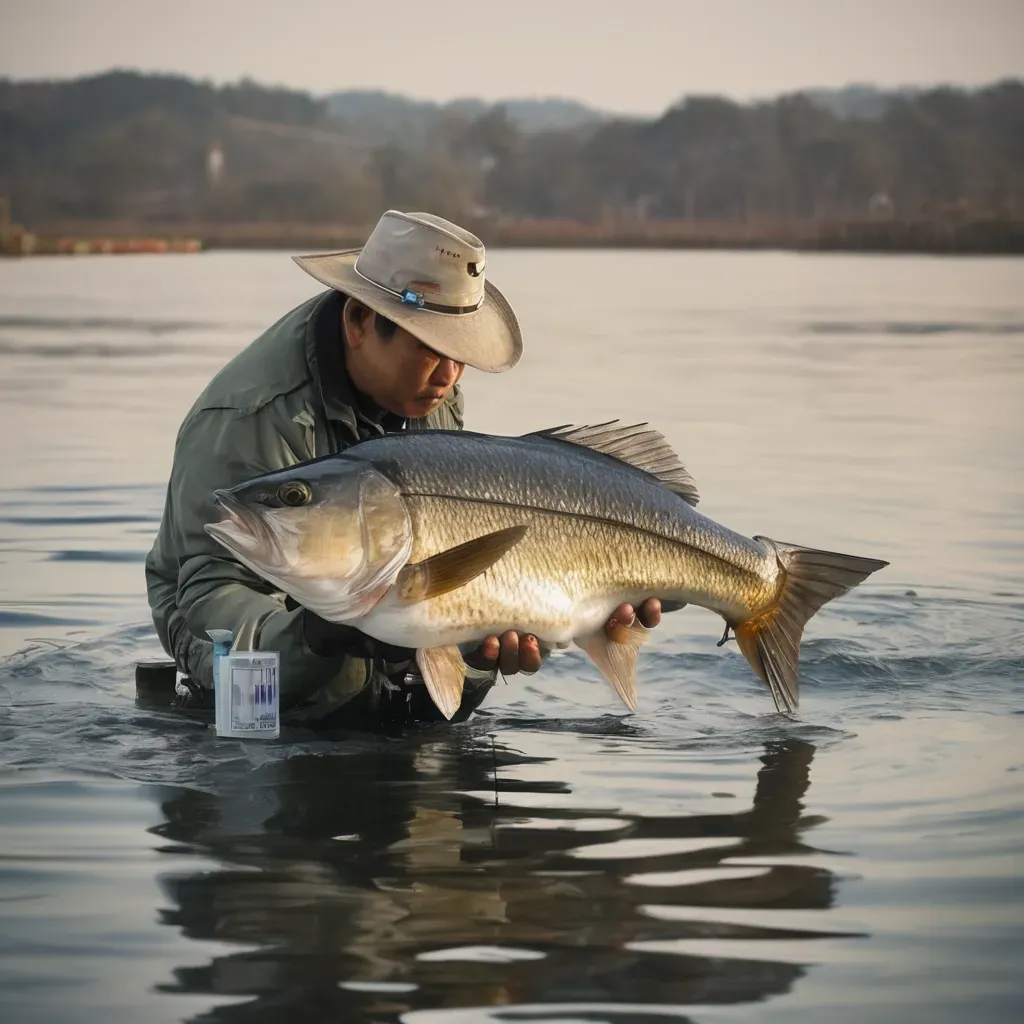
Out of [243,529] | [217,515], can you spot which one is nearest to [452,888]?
[243,529]

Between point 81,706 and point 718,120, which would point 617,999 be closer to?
point 81,706

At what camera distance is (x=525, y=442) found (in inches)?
237

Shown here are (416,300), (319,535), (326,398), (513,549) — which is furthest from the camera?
(326,398)

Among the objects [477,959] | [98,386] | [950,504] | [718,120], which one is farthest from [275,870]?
[718,120]

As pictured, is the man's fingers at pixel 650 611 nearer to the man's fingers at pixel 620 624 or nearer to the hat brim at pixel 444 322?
the man's fingers at pixel 620 624

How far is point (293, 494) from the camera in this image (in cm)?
548

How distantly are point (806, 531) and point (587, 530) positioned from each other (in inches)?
256

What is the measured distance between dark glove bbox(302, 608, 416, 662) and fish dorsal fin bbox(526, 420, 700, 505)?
0.77m

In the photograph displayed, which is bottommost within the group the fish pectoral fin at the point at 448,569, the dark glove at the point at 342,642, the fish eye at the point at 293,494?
the dark glove at the point at 342,642

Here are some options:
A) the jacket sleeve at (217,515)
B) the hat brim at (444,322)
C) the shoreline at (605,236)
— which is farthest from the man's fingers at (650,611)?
the shoreline at (605,236)

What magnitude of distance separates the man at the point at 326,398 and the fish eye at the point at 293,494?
76 centimetres

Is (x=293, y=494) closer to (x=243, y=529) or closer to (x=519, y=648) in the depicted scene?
(x=243, y=529)

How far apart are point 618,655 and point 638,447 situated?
2.07 ft

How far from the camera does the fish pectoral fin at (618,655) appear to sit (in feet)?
20.2
